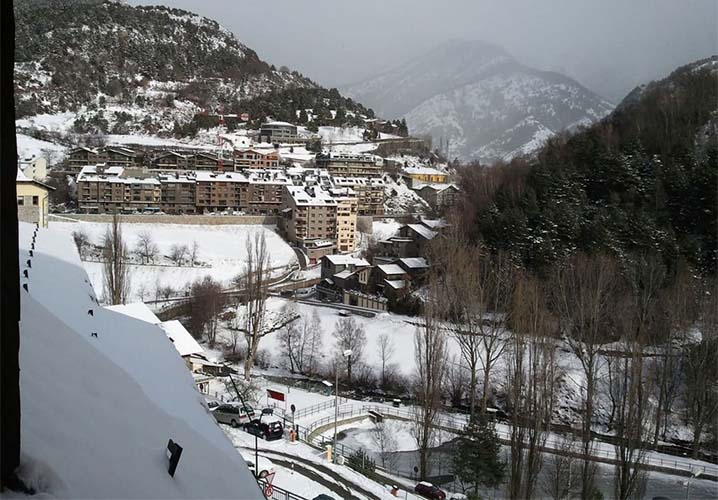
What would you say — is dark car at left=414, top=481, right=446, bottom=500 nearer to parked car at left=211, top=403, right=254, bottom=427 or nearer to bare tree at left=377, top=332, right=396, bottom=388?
parked car at left=211, top=403, right=254, bottom=427

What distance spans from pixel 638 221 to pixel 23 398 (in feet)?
65.4

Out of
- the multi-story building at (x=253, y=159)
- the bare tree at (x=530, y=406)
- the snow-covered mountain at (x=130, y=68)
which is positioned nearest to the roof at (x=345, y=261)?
the bare tree at (x=530, y=406)

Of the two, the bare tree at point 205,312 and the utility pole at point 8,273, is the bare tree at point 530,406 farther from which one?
the bare tree at point 205,312

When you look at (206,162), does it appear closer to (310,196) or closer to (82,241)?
(310,196)

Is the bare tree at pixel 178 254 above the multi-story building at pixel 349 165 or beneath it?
beneath

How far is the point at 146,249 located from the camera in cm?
2533

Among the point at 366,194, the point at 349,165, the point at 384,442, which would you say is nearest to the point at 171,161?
the point at 349,165

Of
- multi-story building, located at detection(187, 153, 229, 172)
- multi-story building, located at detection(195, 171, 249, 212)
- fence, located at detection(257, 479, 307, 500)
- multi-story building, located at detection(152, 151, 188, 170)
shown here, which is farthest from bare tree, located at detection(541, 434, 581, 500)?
multi-story building, located at detection(152, 151, 188, 170)

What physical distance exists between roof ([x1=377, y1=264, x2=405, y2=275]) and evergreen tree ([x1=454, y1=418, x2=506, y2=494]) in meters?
12.0

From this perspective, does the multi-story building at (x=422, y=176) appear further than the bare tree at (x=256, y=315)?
Yes

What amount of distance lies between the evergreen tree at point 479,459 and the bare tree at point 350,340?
6.48 meters

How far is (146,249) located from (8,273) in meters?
25.3

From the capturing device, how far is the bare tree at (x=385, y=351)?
16.5 meters

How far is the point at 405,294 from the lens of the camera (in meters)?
20.6
